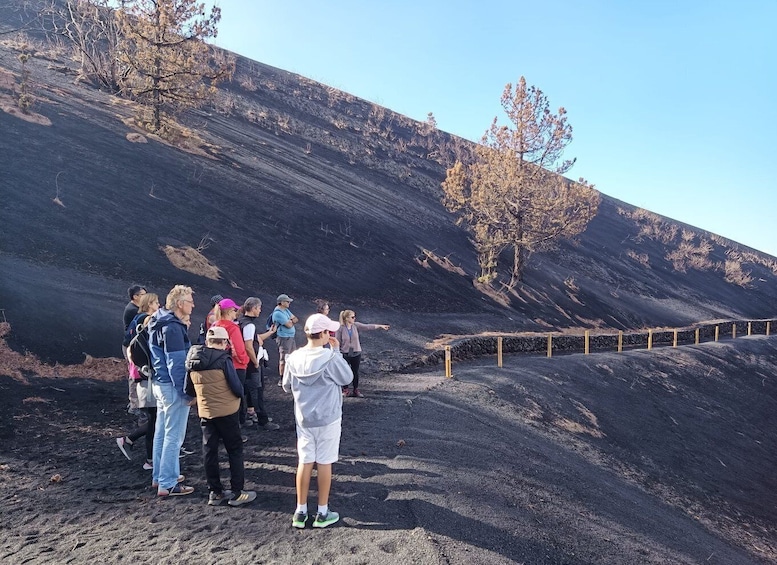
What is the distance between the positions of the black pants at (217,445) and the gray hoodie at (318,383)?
788mm

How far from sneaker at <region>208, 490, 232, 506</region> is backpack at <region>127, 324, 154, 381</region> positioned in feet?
4.77

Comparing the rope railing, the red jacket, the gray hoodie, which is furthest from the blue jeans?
the rope railing

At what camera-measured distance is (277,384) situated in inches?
442

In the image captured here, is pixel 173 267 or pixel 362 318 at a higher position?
pixel 173 267

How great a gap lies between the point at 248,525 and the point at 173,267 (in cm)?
1303

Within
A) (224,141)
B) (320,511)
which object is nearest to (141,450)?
(320,511)

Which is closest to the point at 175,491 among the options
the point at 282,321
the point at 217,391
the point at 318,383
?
the point at 217,391

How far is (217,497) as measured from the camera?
520 centimetres

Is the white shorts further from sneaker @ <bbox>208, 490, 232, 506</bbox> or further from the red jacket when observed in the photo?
the red jacket

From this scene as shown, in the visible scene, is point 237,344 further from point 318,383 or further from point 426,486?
point 426,486

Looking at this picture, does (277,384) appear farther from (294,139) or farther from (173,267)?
(294,139)

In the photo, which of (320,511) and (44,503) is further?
(44,503)

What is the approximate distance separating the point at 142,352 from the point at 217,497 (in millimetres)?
1762

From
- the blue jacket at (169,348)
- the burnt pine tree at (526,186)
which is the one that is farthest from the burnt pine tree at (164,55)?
the blue jacket at (169,348)
